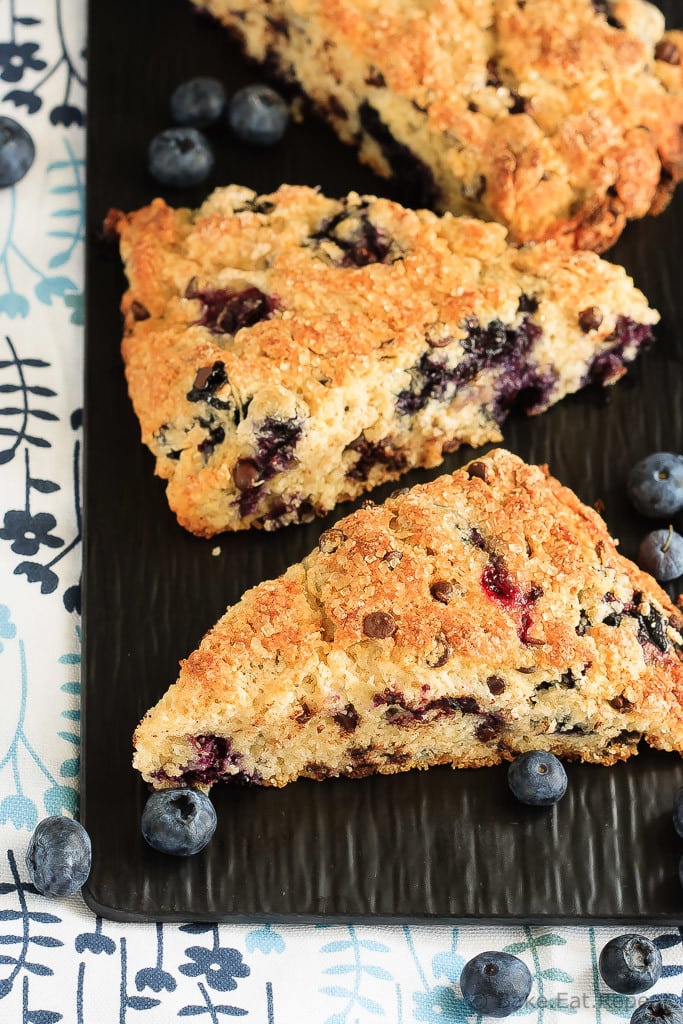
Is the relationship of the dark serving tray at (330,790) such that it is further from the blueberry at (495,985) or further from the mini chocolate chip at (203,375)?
the mini chocolate chip at (203,375)

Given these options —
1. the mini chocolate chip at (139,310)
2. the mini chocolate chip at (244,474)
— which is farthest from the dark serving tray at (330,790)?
the mini chocolate chip at (244,474)

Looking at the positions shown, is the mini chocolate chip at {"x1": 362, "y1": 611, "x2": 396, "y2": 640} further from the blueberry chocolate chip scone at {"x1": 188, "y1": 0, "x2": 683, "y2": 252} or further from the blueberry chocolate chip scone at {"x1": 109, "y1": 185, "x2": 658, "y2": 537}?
the blueberry chocolate chip scone at {"x1": 188, "y1": 0, "x2": 683, "y2": 252}

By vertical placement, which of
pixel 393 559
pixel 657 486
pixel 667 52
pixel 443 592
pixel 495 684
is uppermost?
pixel 667 52

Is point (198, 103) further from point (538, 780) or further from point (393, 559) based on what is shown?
point (538, 780)

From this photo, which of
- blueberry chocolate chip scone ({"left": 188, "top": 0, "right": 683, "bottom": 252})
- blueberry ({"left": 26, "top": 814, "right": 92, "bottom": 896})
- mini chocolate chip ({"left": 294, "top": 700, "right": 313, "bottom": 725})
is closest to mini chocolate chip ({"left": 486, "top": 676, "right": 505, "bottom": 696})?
mini chocolate chip ({"left": 294, "top": 700, "right": 313, "bottom": 725})

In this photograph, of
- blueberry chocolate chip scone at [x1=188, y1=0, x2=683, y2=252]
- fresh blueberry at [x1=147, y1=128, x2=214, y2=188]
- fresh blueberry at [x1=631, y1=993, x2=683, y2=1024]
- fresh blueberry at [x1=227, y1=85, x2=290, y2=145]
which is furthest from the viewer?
fresh blueberry at [x1=227, y1=85, x2=290, y2=145]

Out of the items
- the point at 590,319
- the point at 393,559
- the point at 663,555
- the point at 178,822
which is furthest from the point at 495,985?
the point at 590,319

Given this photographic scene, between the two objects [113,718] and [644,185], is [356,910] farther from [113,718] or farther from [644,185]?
[644,185]
